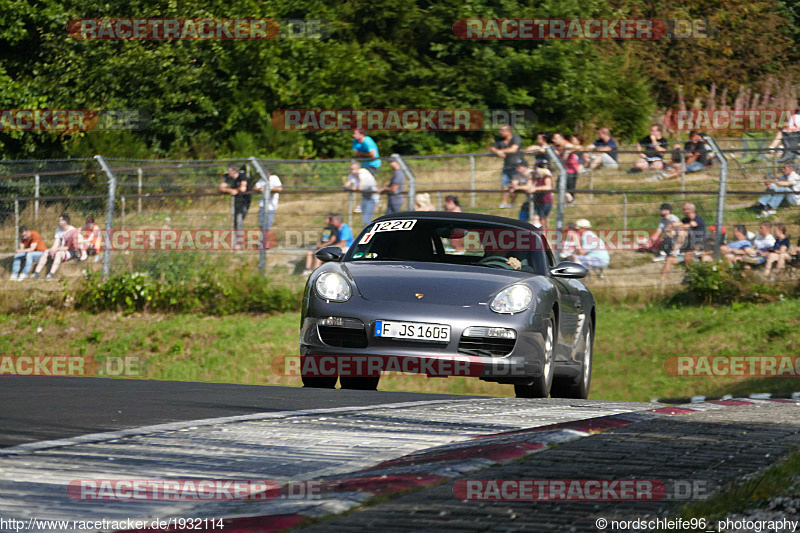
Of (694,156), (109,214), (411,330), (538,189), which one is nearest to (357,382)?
(411,330)

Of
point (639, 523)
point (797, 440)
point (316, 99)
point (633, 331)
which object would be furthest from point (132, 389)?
point (316, 99)

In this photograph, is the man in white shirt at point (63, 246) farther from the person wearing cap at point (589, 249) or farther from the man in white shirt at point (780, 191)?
the man in white shirt at point (780, 191)

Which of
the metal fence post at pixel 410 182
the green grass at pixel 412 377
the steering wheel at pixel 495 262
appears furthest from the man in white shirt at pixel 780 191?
the steering wheel at pixel 495 262

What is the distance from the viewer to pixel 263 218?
18.3m

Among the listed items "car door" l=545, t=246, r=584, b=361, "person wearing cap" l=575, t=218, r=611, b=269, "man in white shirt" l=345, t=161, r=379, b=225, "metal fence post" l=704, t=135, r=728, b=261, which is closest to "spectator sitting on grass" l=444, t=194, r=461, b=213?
"man in white shirt" l=345, t=161, r=379, b=225

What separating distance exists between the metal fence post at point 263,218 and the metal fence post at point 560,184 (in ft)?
13.9

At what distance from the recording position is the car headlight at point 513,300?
8547 mm

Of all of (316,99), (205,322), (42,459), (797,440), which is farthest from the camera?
(316,99)

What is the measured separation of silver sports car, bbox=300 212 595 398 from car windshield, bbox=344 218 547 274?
11 millimetres

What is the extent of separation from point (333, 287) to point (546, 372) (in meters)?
1.68

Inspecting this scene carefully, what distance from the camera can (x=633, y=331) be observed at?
1645 centimetres

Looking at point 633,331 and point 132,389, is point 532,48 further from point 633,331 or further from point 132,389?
point 132,389

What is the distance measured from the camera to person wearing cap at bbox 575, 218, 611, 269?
1725 cm

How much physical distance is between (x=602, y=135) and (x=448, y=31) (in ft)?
44.0
